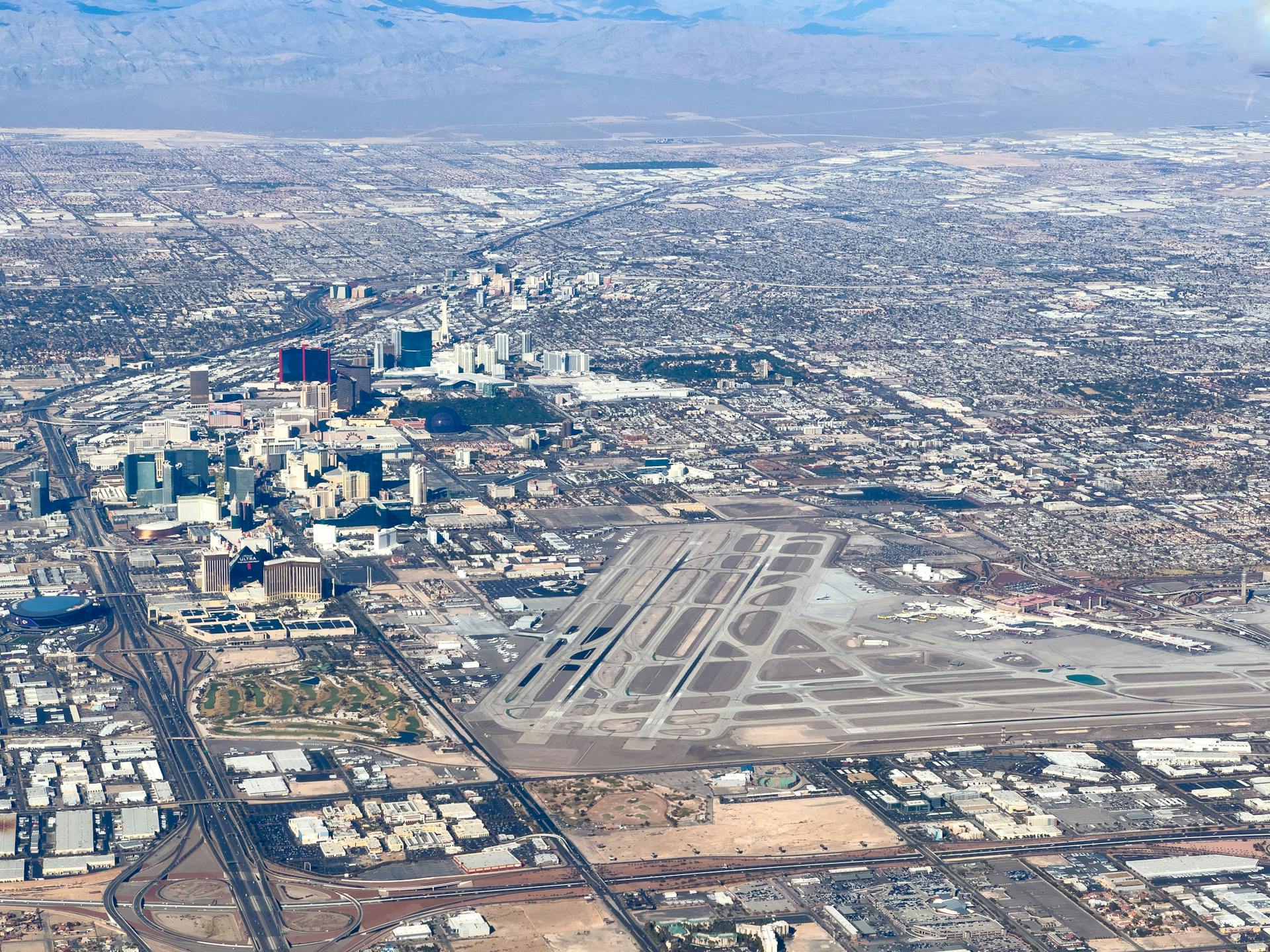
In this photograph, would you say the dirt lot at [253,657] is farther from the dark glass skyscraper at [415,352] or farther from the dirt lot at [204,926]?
the dark glass skyscraper at [415,352]

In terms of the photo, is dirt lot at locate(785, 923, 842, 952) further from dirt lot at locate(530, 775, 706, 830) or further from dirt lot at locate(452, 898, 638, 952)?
dirt lot at locate(530, 775, 706, 830)

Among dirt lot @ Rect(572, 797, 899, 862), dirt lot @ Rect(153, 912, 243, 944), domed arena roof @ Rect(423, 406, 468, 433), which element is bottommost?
domed arena roof @ Rect(423, 406, 468, 433)

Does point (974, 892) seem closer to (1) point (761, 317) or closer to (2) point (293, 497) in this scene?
(2) point (293, 497)

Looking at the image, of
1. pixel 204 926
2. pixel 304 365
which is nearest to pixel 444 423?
pixel 304 365

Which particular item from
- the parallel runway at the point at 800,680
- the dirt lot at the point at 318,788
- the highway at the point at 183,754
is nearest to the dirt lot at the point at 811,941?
the parallel runway at the point at 800,680

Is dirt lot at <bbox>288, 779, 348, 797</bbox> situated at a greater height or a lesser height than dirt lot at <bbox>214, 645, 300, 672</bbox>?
greater

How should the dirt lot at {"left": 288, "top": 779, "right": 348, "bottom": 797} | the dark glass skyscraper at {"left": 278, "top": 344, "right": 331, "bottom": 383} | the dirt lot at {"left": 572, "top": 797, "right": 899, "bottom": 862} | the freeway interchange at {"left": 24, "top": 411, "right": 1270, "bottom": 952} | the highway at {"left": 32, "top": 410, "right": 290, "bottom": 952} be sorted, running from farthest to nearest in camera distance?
the dark glass skyscraper at {"left": 278, "top": 344, "right": 331, "bottom": 383}
the dirt lot at {"left": 288, "top": 779, "right": 348, "bottom": 797}
the dirt lot at {"left": 572, "top": 797, "right": 899, "bottom": 862}
the highway at {"left": 32, "top": 410, "right": 290, "bottom": 952}
the freeway interchange at {"left": 24, "top": 411, "right": 1270, "bottom": 952}

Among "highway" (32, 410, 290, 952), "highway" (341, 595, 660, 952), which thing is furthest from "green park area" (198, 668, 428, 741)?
"highway" (32, 410, 290, 952)

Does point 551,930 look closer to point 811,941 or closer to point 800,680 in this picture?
point 811,941
